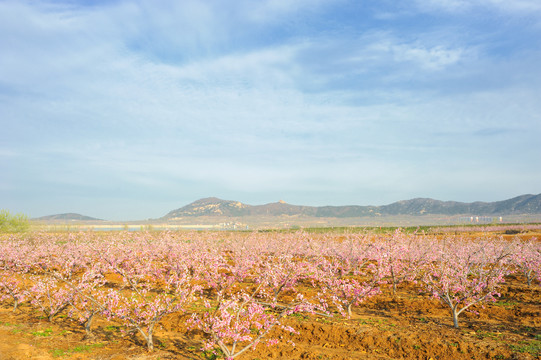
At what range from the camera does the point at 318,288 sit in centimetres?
1920

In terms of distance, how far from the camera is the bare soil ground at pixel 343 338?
9547mm

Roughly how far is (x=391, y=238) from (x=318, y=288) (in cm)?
492

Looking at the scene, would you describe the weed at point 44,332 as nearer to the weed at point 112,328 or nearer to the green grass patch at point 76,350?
the weed at point 112,328

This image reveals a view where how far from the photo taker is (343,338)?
35.9 ft

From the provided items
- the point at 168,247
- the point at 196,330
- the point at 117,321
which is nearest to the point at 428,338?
the point at 196,330

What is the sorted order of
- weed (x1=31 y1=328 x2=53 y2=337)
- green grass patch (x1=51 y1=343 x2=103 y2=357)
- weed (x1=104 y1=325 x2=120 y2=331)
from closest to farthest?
green grass patch (x1=51 y1=343 x2=103 y2=357)
weed (x1=31 y1=328 x2=53 y2=337)
weed (x1=104 y1=325 x2=120 y2=331)

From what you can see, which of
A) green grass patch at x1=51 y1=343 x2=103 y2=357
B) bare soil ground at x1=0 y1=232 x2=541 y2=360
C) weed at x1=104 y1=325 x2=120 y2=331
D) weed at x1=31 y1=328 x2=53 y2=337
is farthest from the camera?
weed at x1=104 y1=325 x2=120 y2=331

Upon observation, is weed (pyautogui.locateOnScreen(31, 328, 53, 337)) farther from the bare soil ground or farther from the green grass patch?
the green grass patch

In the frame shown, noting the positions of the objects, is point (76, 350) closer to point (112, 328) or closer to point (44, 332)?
point (112, 328)

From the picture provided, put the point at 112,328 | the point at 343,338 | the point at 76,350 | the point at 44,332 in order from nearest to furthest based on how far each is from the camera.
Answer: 1. the point at 76,350
2. the point at 343,338
3. the point at 44,332
4. the point at 112,328

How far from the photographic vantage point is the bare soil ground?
9.55m

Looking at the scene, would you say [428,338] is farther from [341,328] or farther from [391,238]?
[391,238]

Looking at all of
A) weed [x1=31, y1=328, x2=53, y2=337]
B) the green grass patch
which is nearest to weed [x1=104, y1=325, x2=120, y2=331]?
the green grass patch

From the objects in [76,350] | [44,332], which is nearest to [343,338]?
[76,350]
